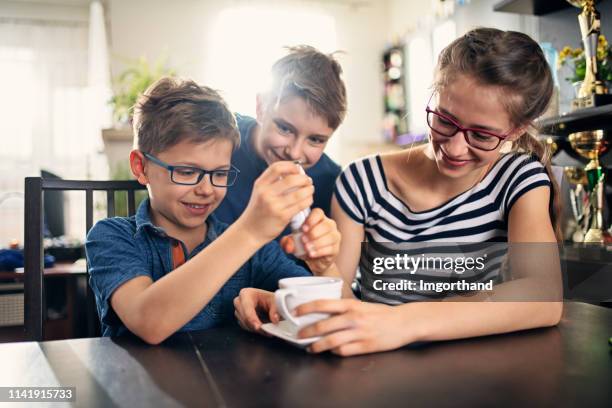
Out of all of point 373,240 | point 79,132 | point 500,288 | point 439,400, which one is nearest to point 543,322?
point 500,288

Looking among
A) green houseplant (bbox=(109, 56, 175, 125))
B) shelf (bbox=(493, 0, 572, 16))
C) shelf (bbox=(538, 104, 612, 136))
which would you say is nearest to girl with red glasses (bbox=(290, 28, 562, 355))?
shelf (bbox=(538, 104, 612, 136))

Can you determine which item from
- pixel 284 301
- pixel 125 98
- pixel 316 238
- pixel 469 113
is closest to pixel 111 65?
pixel 125 98

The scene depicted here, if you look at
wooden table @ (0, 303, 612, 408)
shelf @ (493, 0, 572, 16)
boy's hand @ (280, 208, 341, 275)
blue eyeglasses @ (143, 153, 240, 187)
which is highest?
shelf @ (493, 0, 572, 16)

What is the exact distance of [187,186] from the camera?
1028 millimetres

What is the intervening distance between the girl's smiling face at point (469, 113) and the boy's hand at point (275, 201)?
40cm

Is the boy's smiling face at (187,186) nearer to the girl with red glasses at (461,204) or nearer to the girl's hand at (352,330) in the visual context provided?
the girl with red glasses at (461,204)

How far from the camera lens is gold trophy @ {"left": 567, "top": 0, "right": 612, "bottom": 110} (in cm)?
201

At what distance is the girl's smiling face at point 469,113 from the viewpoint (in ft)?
3.32

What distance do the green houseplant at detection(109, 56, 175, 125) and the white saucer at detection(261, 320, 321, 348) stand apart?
361cm

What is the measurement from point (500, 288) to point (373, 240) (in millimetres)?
385

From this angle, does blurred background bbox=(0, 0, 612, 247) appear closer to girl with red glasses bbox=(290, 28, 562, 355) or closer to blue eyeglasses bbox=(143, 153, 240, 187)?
girl with red glasses bbox=(290, 28, 562, 355)

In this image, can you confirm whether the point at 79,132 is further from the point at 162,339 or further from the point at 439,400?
the point at 439,400

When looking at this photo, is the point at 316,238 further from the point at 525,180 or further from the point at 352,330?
the point at 525,180

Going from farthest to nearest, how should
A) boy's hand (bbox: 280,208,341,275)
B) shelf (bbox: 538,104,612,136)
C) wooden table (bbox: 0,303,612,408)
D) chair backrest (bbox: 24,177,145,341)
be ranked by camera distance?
1. shelf (bbox: 538,104,612,136)
2. chair backrest (bbox: 24,177,145,341)
3. boy's hand (bbox: 280,208,341,275)
4. wooden table (bbox: 0,303,612,408)
